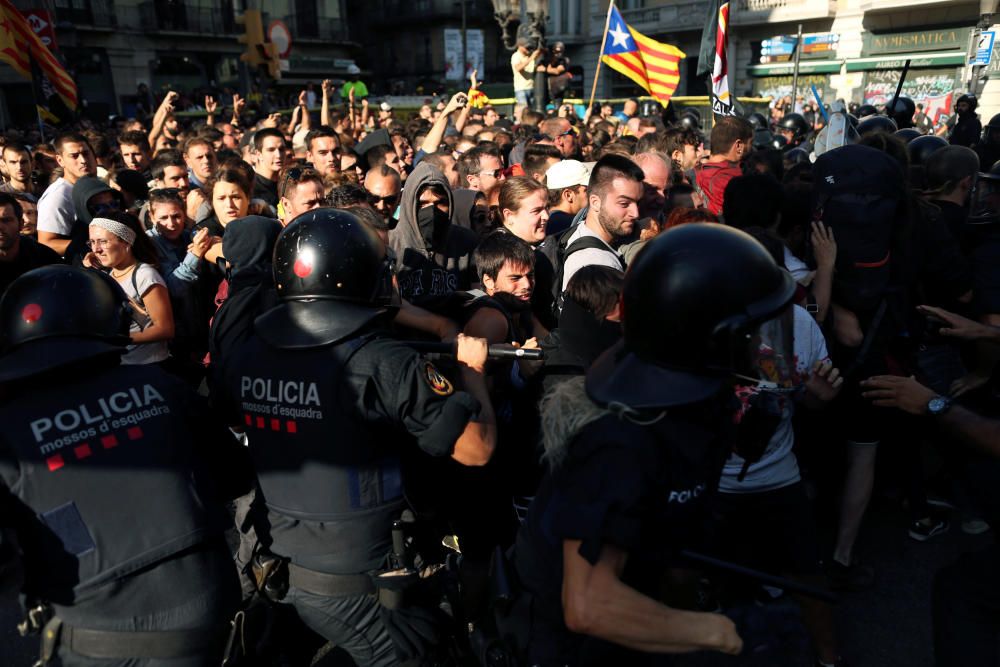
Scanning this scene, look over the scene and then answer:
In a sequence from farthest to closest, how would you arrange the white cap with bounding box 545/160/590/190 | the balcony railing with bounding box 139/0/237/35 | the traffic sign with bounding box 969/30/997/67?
the balcony railing with bounding box 139/0/237/35 < the traffic sign with bounding box 969/30/997/67 < the white cap with bounding box 545/160/590/190

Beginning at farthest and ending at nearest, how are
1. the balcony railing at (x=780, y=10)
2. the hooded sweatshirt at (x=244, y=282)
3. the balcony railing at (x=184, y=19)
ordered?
the balcony railing at (x=184, y=19)
the balcony railing at (x=780, y=10)
the hooded sweatshirt at (x=244, y=282)

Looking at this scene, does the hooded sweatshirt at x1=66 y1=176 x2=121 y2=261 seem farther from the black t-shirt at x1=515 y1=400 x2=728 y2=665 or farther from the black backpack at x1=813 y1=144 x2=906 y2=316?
the black backpack at x1=813 y1=144 x2=906 y2=316

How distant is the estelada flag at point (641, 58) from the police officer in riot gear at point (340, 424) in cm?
839

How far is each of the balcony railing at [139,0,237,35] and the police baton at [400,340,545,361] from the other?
3796 cm

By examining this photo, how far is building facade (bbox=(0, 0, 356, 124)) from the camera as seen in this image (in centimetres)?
3002

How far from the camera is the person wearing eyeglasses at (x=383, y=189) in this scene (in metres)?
4.62

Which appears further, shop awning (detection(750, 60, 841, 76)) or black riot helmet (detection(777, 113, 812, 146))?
shop awning (detection(750, 60, 841, 76))

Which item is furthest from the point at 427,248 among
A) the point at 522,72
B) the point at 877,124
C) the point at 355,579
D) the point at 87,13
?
the point at 87,13

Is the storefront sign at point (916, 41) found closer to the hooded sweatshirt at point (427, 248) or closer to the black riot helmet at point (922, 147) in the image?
the black riot helmet at point (922, 147)

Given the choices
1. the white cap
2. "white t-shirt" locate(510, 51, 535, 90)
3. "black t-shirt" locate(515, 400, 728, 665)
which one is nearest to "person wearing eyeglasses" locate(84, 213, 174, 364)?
the white cap

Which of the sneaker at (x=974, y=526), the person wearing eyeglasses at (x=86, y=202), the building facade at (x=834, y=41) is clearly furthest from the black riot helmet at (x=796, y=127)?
the building facade at (x=834, y=41)

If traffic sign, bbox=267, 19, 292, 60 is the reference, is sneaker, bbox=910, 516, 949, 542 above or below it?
below

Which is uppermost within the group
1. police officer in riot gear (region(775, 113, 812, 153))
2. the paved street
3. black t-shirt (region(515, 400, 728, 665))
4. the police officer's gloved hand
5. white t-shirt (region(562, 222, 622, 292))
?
police officer in riot gear (region(775, 113, 812, 153))

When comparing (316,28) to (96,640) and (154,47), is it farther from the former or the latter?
(96,640)
